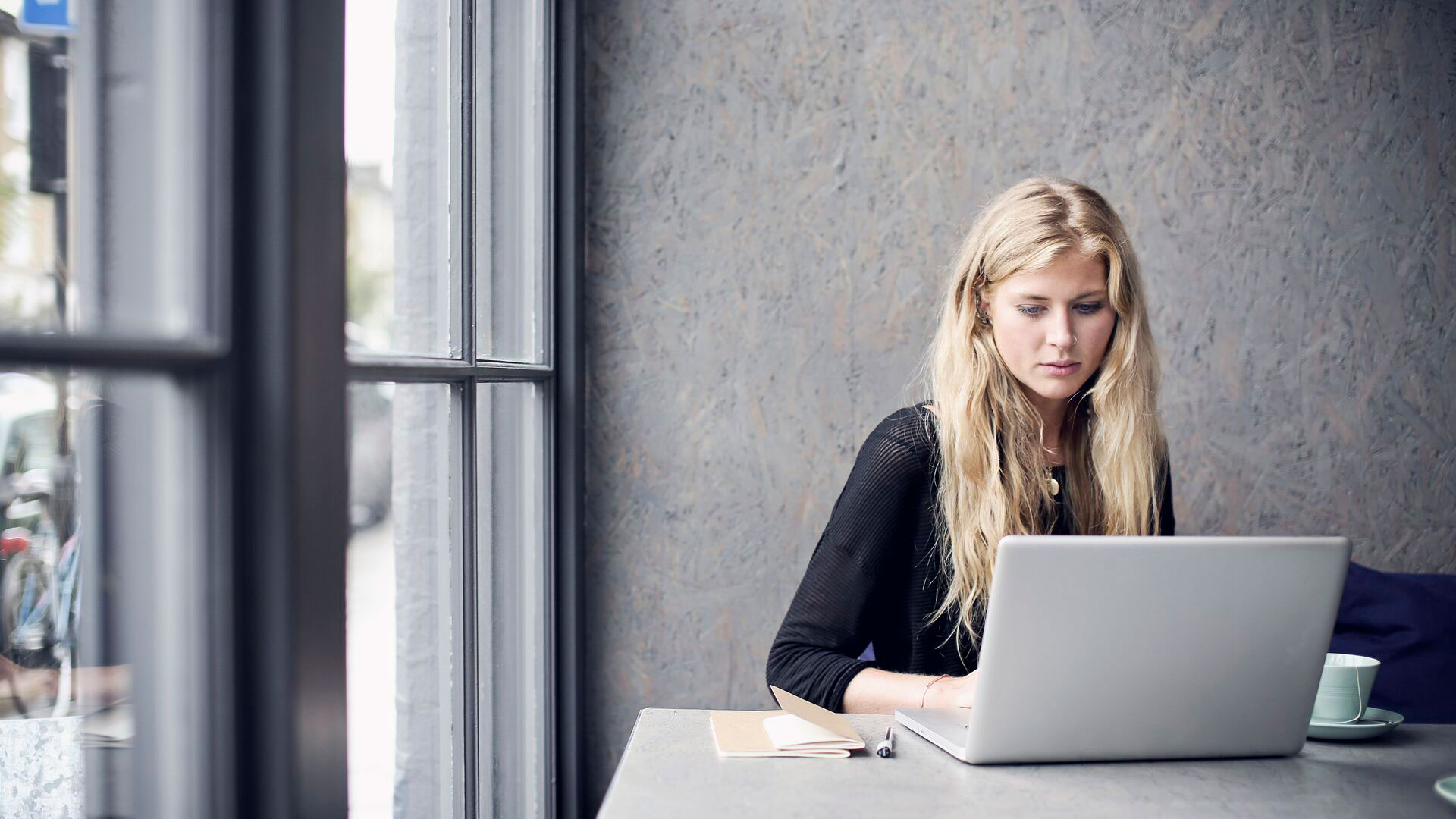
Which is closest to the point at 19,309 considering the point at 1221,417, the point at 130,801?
the point at 130,801

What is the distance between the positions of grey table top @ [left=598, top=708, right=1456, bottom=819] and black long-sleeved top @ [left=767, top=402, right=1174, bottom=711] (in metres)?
0.38

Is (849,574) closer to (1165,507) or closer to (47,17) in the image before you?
(1165,507)

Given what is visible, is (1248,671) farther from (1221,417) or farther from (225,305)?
(1221,417)

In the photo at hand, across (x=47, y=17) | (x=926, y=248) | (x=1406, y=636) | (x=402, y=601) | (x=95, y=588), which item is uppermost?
(x=926, y=248)

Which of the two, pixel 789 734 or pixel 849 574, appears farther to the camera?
pixel 849 574

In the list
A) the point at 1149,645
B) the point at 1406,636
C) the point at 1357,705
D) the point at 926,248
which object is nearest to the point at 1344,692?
the point at 1357,705

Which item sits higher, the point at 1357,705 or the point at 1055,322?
the point at 1055,322

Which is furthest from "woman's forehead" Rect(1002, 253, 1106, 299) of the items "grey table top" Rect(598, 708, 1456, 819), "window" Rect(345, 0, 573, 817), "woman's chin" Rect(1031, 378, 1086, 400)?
"window" Rect(345, 0, 573, 817)

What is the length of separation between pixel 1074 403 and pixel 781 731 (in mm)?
865

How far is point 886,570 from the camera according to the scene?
1.54 meters

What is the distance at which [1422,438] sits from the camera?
228 centimetres

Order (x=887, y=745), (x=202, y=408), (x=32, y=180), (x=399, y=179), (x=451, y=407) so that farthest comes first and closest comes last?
(x=451, y=407) < (x=399, y=179) < (x=887, y=745) < (x=202, y=408) < (x=32, y=180)

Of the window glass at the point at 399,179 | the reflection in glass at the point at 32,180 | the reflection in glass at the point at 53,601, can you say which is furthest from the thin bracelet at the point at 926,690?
the reflection in glass at the point at 32,180

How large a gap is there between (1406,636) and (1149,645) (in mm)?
1294
